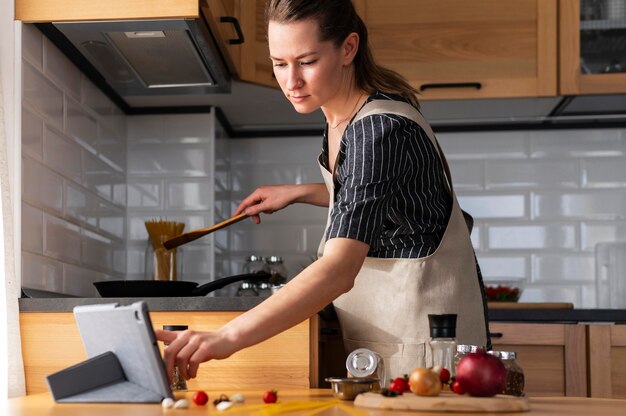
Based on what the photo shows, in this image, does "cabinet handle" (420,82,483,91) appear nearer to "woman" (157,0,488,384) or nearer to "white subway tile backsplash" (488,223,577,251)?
"white subway tile backsplash" (488,223,577,251)

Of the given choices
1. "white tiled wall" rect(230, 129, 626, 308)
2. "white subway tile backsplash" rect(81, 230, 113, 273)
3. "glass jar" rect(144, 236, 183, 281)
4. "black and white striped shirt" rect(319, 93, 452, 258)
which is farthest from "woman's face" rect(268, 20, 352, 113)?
"white tiled wall" rect(230, 129, 626, 308)

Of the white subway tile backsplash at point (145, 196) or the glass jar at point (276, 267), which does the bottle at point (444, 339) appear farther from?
the white subway tile backsplash at point (145, 196)

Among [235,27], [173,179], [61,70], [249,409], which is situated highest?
[235,27]

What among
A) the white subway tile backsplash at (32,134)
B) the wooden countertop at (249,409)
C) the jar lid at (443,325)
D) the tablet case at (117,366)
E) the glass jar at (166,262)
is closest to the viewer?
the wooden countertop at (249,409)

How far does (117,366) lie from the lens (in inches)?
55.9

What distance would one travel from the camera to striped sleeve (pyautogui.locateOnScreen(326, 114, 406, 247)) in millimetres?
1647

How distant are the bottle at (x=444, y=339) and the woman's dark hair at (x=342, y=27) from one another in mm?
585

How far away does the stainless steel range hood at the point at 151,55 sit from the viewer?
2348mm

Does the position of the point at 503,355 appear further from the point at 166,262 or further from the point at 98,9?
the point at 166,262

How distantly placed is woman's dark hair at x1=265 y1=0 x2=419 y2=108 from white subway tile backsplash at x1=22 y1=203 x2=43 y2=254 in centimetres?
77

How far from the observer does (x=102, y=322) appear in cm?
139

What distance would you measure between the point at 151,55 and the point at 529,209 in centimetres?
157

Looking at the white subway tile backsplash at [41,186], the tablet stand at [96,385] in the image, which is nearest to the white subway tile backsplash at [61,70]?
the white subway tile backsplash at [41,186]

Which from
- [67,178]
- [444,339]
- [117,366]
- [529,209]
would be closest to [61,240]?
[67,178]
